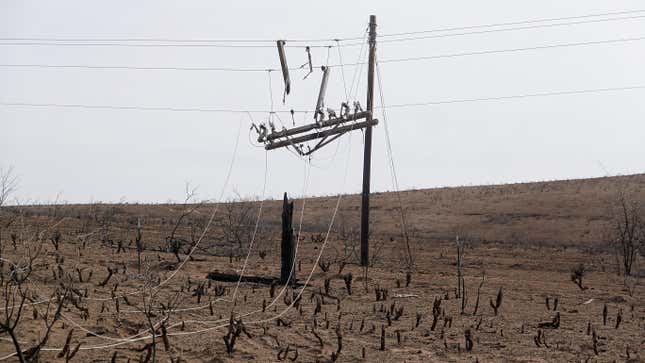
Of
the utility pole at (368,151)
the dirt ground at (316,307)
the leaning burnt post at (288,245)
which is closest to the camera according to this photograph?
the dirt ground at (316,307)

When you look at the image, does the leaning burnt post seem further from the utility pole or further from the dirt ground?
the utility pole

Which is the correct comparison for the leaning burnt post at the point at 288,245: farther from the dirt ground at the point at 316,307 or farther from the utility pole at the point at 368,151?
the utility pole at the point at 368,151

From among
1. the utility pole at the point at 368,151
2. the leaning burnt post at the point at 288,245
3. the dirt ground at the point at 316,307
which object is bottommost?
the dirt ground at the point at 316,307

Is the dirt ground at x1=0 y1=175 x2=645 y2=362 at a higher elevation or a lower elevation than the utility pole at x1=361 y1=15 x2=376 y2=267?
lower

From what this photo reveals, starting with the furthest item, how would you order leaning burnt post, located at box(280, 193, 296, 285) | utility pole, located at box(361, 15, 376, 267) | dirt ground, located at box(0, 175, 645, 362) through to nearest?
utility pole, located at box(361, 15, 376, 267), leaning burnt post, located at box(280, 193, 296, 285), dirt ground, located at box(0, 175, 645, 362)

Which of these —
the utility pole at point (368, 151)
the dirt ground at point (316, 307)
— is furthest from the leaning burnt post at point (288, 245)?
the utility pole at point (368, 151)

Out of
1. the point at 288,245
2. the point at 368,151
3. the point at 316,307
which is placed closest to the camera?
the point at 316,307

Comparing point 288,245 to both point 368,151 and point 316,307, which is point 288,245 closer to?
point 316,307

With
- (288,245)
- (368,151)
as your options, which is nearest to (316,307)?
(288,245)

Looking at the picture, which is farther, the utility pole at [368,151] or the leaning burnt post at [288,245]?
the utility pole at [368,151]

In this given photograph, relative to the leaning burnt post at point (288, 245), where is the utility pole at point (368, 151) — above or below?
above

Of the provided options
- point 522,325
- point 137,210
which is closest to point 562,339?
point 522,325

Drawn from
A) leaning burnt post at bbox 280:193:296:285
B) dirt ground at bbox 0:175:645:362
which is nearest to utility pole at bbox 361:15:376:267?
dirt ground at bbox 0:175:645:362

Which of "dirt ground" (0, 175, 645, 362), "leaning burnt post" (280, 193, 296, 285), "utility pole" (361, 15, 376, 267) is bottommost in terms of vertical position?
"dirt ground" (0, 175, 645, 362)
